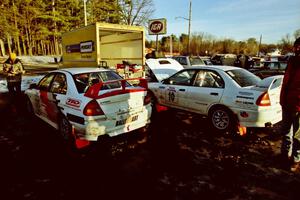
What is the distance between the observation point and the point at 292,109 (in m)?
3.51

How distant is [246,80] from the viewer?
535cm

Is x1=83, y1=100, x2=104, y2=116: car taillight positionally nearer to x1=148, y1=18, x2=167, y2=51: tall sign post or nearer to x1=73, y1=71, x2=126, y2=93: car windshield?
x1=73, y1=71, x2=126, y2=93: car windshield

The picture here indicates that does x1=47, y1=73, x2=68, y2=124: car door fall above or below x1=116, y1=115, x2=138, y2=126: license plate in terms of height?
above

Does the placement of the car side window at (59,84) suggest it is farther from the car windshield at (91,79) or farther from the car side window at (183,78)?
the car side window at (183,78)

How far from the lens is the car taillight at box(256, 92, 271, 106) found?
457 centimetres

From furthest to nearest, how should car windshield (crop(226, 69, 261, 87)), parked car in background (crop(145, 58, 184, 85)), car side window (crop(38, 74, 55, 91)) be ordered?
parked car in background (crop(145, 58, 184, 85)) < car side window (crop(38, 74, 55, 91)) < car windshield (crop(226, 69, 261, 87))

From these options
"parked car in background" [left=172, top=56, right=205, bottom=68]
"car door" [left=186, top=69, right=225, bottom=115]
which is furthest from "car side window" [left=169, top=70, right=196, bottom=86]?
"parked car in background" [left=172, top=56, right=205, bottom=68]

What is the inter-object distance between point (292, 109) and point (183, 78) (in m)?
3.40

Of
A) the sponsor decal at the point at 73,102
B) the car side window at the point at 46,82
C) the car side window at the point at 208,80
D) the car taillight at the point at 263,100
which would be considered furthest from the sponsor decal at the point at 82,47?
the car taillight at the point at 263,100

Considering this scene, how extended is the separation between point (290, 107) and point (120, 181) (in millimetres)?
2895

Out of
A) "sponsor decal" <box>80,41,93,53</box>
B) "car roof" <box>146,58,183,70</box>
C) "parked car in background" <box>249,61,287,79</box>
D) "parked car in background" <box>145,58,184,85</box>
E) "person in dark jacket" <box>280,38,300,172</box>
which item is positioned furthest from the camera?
"parked car in background" <box>249,61,287,79</box>

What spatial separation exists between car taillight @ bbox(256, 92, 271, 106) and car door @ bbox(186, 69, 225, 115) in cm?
85

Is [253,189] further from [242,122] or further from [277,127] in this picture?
[277,127]

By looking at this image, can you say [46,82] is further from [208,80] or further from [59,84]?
[208,80]
